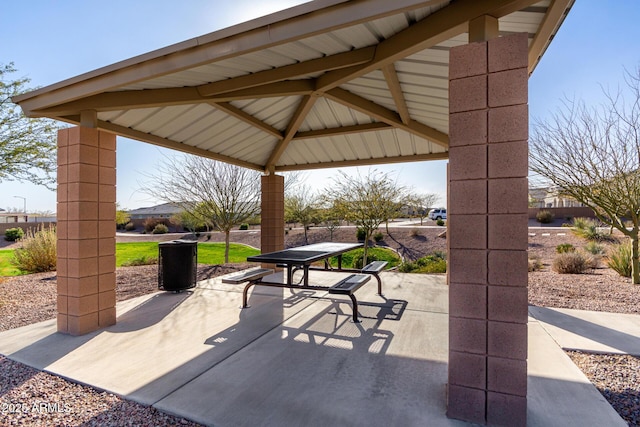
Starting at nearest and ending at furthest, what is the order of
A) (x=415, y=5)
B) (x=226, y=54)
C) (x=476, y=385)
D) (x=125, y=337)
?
(x=415, y=5)
(x=476, y=385)
(x=226, y=54)
(x=125, y=337)

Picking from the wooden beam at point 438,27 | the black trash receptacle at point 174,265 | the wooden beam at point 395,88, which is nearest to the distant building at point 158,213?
the black trash receptacle at point 174,265

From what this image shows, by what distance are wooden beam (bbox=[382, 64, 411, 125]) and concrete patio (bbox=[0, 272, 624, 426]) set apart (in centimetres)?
334

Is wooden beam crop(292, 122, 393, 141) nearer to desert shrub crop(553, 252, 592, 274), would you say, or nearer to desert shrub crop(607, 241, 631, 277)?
desert shrub crop(553, 252, 592, 274)

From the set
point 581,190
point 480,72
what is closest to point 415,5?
point 480,72

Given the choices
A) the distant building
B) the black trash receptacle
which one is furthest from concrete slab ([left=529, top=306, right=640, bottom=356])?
the distant building

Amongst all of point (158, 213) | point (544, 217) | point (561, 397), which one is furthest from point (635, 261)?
point (158, 213)

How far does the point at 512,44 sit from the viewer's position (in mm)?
2217

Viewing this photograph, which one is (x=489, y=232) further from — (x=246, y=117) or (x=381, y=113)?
(x=246, y=117)

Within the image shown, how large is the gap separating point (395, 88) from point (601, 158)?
6286 mm

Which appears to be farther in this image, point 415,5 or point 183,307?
point 183,307

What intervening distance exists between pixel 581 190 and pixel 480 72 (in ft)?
24.2

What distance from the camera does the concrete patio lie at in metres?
2.43

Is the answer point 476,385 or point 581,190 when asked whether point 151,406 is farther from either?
point 581,190

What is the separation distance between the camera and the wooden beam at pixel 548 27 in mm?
2445
